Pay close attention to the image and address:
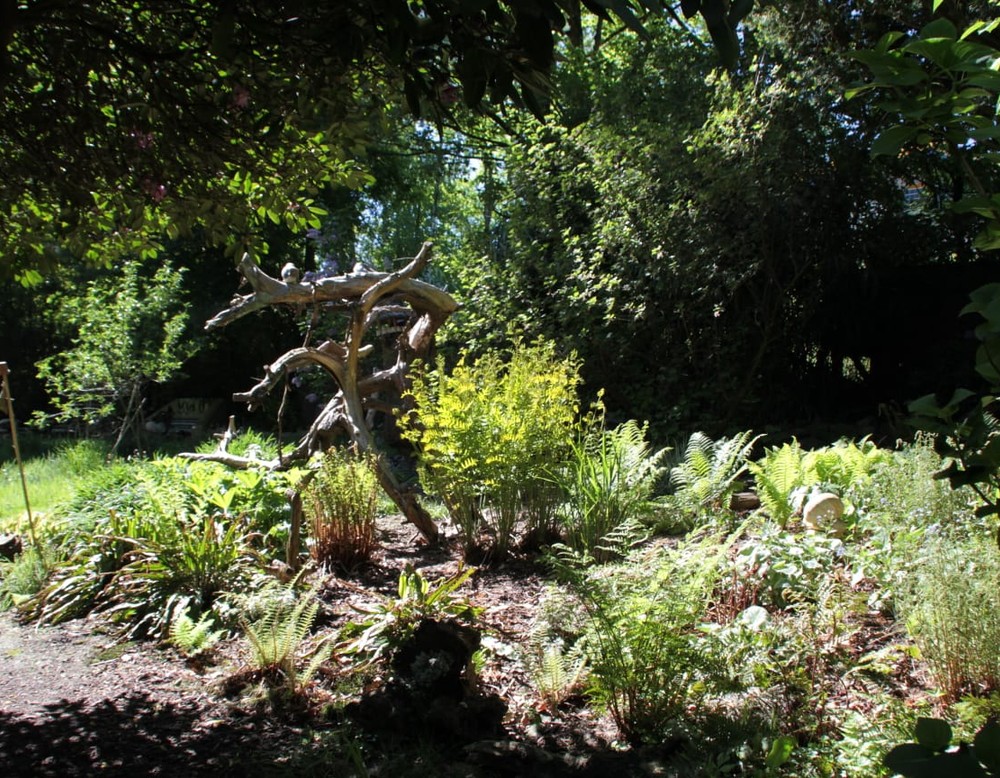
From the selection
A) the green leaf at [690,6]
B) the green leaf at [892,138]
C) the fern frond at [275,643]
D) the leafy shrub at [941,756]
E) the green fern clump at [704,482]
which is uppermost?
the green leaf at [690,6]

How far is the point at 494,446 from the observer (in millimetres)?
5629

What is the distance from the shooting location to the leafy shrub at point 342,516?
5.62m

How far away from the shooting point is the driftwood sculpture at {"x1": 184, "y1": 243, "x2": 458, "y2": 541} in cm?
665

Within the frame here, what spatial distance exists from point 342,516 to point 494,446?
1107 millimetres

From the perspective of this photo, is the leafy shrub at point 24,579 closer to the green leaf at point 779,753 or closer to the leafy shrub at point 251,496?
the leafy shrub at point 251,496

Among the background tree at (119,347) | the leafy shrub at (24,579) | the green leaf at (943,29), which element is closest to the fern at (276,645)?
the leafy shrub at (24,579)

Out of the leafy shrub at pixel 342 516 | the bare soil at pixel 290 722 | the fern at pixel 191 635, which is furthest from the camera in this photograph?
the leafy shrub at pixel 342 516

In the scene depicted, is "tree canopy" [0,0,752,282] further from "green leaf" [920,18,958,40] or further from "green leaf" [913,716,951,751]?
"green leaf" [913,716,951,751]

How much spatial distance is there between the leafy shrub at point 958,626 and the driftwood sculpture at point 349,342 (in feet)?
12.7

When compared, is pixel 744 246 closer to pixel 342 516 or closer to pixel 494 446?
pixel 494 446

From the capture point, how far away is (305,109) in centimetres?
341

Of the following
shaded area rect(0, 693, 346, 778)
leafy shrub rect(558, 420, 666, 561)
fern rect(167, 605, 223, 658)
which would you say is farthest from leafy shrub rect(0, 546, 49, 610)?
leafy shrub rect(558, 420, 666, 561)

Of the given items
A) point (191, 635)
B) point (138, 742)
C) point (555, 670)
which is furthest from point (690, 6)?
point (191, 635)

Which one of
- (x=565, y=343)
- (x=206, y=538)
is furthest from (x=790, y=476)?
(x=565, y=343)
